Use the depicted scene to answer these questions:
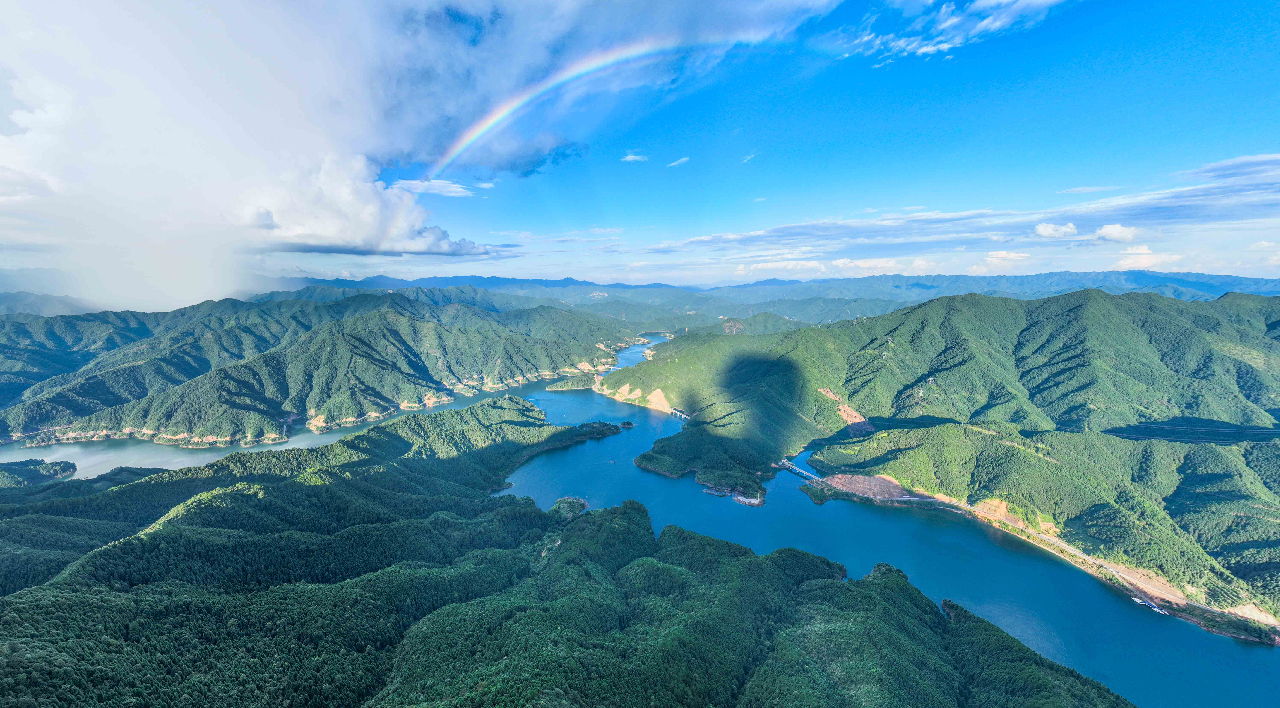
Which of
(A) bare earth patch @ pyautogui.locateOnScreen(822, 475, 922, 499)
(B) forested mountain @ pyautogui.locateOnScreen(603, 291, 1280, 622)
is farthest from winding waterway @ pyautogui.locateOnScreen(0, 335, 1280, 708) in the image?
(B) forested mountain @ pyautogui.locateOnScreen(603, 291, 1280, 622)

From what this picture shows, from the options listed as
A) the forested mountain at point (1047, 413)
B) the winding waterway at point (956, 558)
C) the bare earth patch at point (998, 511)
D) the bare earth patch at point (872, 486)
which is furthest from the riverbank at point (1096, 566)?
the forested mountain at point (1047, 413)

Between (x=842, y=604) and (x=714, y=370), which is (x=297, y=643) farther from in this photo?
(x=714, y=370)

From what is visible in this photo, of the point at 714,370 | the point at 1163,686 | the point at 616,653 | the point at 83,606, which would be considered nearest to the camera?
the point at 83,606

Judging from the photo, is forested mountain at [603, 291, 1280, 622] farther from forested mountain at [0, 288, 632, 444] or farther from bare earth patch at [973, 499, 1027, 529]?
forested mountain at [0, 288, 632, 444]

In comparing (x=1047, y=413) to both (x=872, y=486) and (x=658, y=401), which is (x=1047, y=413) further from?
(x=658, y=401)

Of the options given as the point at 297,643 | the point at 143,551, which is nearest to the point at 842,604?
the point at 297,643

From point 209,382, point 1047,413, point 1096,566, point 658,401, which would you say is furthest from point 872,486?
point 209,382

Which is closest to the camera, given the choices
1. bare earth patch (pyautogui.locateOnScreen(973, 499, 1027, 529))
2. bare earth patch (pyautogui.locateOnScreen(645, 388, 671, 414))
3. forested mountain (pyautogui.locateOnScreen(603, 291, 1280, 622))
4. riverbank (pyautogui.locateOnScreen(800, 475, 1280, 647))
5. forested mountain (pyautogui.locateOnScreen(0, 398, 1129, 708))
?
forested mountain (pyautogui.locateOnScreen(0, 398, 1129, 708))
